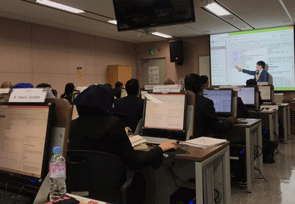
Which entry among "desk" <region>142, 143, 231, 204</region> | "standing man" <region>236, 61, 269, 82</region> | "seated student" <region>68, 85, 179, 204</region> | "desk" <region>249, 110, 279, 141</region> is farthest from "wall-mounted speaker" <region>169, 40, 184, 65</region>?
"seated student" <region>68, 85, 179, 204</region>

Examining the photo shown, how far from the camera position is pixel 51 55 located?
7.11m

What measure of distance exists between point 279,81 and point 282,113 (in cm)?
222

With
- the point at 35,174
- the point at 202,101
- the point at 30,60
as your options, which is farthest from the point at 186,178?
the point at 30,60

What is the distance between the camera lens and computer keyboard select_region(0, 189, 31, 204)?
116cm

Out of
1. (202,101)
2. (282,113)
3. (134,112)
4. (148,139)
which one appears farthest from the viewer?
(282,113)

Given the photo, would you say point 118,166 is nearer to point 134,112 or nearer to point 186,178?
point 186,178

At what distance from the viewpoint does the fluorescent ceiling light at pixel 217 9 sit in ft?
18.5

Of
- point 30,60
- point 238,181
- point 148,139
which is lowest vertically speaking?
point 238,181

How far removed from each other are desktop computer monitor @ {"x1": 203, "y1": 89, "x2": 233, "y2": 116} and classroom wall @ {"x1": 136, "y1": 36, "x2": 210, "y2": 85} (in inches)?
208

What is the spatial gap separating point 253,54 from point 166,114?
6.53 m

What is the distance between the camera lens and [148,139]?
2.55 m

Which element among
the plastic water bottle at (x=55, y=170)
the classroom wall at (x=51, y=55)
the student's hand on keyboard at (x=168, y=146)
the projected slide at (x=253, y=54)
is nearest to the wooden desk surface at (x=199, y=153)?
the student's hand on keyboard at (x=168, y=146)

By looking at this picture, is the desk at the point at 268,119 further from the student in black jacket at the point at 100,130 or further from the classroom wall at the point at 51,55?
the classroom wall at the point at 51,55

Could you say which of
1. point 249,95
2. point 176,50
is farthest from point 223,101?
point 176,50
